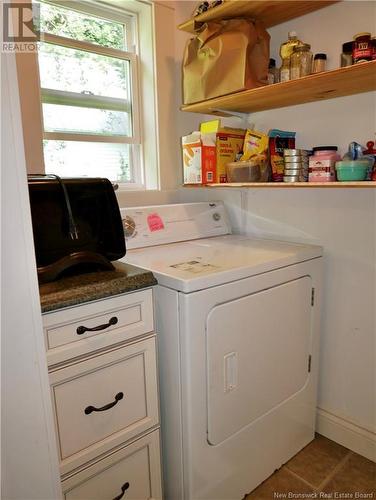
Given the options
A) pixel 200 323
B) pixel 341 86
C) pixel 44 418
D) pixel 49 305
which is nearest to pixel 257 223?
pixel 341 86

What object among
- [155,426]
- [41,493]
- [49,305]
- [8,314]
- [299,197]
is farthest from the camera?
[299,197]

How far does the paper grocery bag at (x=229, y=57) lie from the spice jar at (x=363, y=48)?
453 millimetres

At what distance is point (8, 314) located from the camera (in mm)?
736

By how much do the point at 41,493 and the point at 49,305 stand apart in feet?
1.51

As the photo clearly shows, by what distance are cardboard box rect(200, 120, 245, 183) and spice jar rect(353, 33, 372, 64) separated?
2.25ft

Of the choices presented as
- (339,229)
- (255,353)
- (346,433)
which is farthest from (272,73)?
(346,433)

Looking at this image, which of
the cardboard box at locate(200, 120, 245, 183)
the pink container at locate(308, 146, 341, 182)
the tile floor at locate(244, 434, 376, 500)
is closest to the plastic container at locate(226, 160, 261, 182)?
the cardboard box at locate(200, 120, 245, 183)

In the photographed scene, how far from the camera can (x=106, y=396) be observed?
1.18 m

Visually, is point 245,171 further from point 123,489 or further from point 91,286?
point 123,489

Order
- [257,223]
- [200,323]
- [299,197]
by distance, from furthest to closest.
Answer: [257,223]
[299,197]
[200,323]

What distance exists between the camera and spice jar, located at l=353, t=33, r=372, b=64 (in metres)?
1.19

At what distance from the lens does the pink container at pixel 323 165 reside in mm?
1404

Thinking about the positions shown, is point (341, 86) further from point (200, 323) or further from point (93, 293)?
point (93, 293)

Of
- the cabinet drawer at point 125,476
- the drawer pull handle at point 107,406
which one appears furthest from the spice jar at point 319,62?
the cabinet drawer at point 125,476
